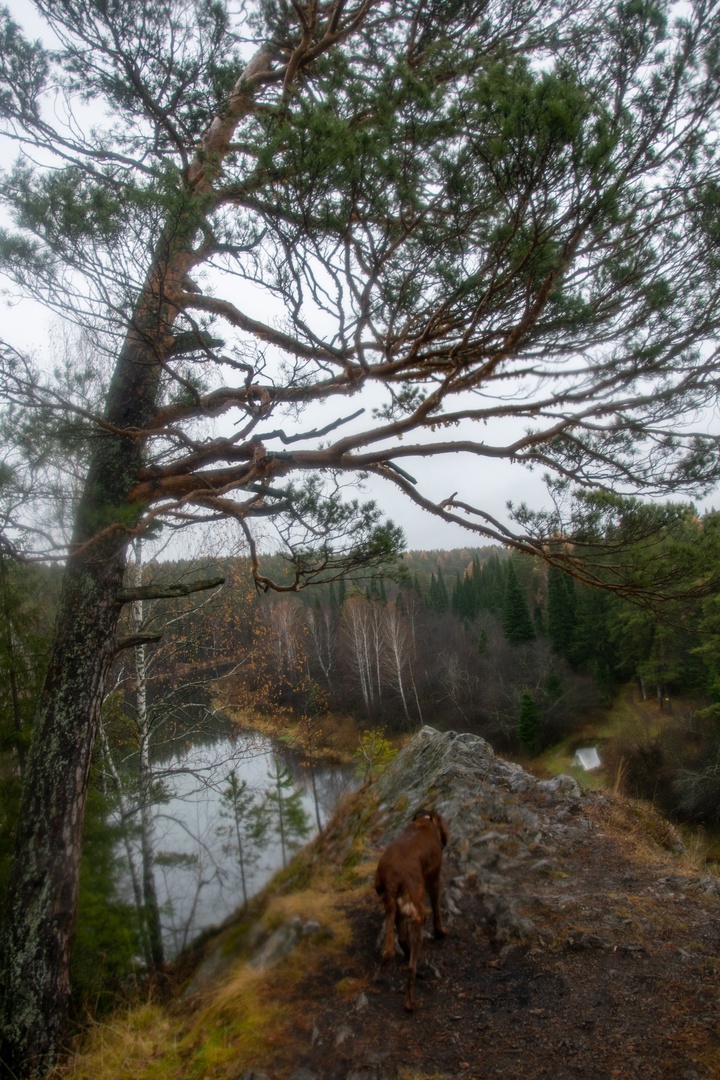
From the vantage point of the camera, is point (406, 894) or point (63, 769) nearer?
point (406, 894)

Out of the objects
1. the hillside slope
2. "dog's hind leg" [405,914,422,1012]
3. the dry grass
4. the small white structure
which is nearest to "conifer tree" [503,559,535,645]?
the small white structure

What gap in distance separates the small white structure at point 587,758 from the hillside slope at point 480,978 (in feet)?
51.1

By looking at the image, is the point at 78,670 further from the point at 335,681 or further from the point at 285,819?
the point at 335,681

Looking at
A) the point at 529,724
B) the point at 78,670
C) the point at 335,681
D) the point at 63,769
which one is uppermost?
the point at 78,670

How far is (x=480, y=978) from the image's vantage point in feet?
10.8

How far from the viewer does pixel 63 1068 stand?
Result: 120 inches

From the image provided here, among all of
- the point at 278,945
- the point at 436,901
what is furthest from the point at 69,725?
the point at 436,901

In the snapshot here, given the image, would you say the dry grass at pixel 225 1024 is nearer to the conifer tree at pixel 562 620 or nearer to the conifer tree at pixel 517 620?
the conifer tree at pixel 562 620

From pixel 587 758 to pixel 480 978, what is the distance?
745 inches

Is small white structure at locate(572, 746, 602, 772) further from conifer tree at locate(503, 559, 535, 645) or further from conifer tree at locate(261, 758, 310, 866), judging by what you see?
conifer tree at locate(261, 758, 310, 866)

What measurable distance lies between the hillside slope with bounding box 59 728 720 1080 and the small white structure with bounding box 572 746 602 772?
15.6 m

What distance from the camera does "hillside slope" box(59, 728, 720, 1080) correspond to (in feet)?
8.80

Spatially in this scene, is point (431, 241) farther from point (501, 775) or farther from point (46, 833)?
point (501, 775)

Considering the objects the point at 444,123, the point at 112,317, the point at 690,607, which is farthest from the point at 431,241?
the point at 690,607
